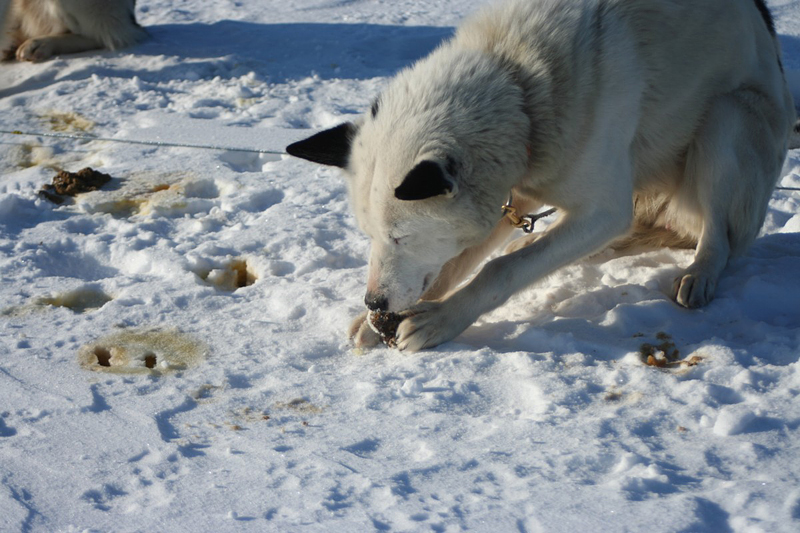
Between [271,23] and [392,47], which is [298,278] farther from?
[271,23]

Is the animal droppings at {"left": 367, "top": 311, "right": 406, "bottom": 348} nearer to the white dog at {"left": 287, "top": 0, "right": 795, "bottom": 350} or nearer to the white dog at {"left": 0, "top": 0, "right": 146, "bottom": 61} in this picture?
the white dog at {"left": 287, "top": 0, "right": 795, "bottom": 350}

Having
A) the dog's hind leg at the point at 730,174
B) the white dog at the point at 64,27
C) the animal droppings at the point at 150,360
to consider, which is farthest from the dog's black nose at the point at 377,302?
the white dog at the point at 64,27

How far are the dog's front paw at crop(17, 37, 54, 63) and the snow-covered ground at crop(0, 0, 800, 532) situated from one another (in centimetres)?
186

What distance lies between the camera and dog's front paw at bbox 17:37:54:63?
695cm

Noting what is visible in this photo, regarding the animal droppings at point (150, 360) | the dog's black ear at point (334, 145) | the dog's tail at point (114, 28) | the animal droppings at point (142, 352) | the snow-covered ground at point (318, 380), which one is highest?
the dog's black ear at point (334, 145)

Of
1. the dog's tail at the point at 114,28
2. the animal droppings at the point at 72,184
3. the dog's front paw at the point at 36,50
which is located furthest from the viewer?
the dog's tail at the point at 114,28

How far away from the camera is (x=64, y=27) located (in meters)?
7.25

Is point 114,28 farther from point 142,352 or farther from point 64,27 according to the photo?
point 142,352

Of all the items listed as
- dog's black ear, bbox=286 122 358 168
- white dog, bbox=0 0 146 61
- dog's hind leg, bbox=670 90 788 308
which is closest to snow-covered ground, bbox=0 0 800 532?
dog's hind leg, bbox=670 90 788 308

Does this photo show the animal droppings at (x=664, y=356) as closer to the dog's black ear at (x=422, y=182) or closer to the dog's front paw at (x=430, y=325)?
the dog's front paw at (x=430, y=325)

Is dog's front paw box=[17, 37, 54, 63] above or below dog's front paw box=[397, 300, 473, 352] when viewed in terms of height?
above

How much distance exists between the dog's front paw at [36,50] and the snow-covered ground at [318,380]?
6.11 ft

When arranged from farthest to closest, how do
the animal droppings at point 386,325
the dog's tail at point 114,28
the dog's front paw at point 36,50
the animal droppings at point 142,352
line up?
1. the dog's tail at point 114,28
2. the dog's front paw at point 36,50
3. the animal droppings at point 386,325
4. the animal droppings at point 142,352

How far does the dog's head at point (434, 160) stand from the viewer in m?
3.06
